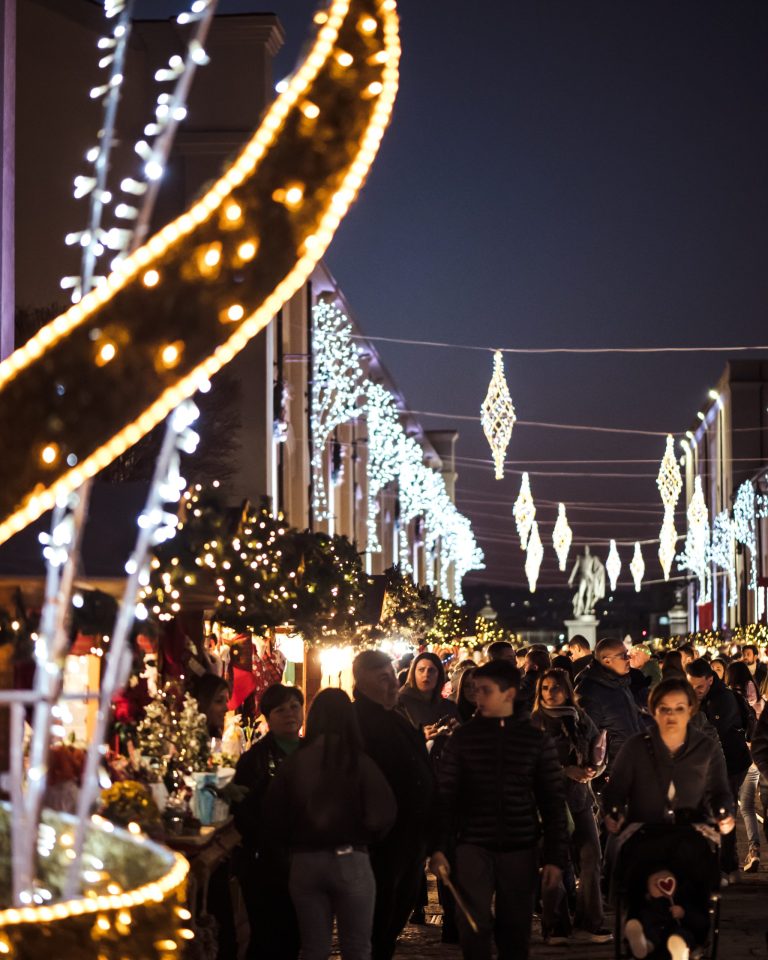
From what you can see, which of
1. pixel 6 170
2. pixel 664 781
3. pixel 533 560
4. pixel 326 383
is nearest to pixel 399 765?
pixel 664 781

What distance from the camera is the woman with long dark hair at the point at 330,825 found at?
769 cm

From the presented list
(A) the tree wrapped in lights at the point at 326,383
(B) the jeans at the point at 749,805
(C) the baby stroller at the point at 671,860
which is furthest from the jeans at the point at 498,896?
(A) the tree wrapped in lights at the point at 326,383

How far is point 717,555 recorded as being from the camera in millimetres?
83812

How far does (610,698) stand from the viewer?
12.5 m

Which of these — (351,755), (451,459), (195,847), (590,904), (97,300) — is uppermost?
(451,459)

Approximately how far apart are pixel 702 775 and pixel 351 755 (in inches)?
77.0

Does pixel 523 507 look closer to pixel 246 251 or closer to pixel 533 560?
pixel 533 560

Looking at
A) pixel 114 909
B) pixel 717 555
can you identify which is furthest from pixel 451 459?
pixel 114 909

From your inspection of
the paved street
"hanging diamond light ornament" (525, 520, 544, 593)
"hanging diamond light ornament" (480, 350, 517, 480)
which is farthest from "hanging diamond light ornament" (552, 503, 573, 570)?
the paved street

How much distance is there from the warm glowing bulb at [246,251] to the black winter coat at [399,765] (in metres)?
4.67

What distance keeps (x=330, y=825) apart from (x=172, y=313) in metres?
3.45

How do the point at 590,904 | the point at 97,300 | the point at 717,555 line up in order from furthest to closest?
1. the point at 717,555
2. the point at 590,904
3. the point at 97,300

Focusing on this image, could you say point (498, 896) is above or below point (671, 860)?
below

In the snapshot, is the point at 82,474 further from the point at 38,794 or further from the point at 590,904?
the point at 590,904
